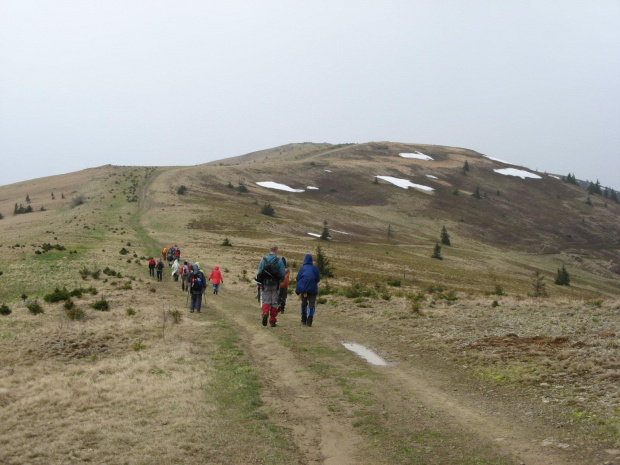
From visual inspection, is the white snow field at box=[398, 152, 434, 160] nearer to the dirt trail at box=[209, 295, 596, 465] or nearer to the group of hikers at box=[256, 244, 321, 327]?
the group of hikers at box=[256, 244, 321, 327]

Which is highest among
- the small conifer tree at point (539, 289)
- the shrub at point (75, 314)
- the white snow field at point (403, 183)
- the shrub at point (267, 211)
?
the white snow field at point (403, 183)

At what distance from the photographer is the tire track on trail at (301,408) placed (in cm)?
681

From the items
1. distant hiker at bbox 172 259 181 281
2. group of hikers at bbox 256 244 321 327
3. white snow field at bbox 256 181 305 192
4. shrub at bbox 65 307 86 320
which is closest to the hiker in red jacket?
distant hiker at bbox 172 259 181 281

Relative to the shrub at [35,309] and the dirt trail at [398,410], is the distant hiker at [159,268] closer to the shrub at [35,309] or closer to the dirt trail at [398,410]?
the shrub at [35,309]

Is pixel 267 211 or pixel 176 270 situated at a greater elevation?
pixel 267 211

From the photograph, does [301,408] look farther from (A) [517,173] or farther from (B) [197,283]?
(A) [517,173]

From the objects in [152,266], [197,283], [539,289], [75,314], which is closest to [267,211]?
[539,289]

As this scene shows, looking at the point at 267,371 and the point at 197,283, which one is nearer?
the point at 267,371

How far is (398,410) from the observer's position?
8.32 metres

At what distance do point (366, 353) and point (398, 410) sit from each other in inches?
181

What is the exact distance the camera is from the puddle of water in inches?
472

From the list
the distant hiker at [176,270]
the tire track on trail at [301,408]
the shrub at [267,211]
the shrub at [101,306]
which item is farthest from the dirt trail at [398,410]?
the shrub at [267,211]

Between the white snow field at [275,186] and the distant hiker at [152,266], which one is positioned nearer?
the distant hiker at [152,266]

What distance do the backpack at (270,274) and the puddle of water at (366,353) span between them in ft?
8.88
